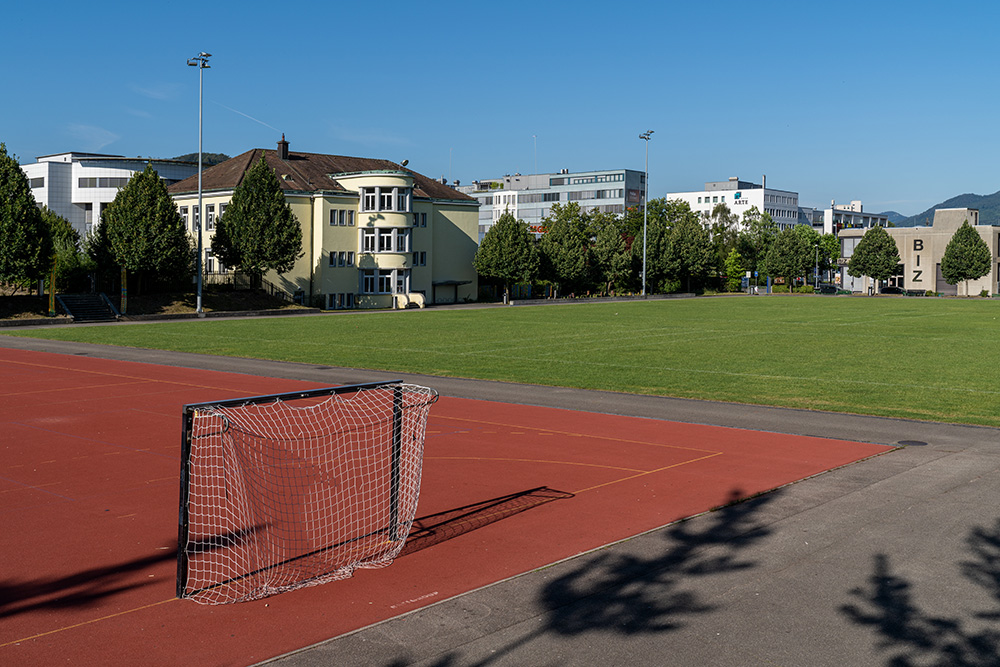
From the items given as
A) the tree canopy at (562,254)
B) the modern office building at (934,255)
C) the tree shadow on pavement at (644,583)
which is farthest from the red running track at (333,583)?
the modern office building at (934,255)

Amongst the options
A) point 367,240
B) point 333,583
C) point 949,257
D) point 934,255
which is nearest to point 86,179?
point 367,240

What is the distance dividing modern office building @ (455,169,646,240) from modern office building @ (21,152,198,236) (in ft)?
266

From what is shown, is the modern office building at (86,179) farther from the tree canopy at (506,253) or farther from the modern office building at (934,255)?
the modern office building at (934,255)

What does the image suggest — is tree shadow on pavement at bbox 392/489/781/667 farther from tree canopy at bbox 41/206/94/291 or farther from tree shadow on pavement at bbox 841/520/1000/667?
tree canopy at bbox 41/206/94/291

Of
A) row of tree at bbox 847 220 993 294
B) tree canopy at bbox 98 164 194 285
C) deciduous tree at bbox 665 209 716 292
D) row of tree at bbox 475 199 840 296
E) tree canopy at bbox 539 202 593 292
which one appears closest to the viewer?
tree canopy at bbox 98 164 194 285

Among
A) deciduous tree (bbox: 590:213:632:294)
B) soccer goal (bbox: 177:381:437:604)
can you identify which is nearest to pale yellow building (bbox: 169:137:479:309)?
deciduous tree (bbox: 590:213:632:294)

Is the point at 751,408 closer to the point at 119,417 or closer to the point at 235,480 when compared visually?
the point at 235,480

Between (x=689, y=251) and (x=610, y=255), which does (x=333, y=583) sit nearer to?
(x=610, y=255)

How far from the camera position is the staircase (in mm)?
51156

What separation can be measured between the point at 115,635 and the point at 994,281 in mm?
138983

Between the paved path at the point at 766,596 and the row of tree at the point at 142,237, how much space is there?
4804 centimetres

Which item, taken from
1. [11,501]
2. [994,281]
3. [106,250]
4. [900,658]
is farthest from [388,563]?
[994,281]

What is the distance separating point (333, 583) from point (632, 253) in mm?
93901

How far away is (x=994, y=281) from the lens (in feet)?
409
